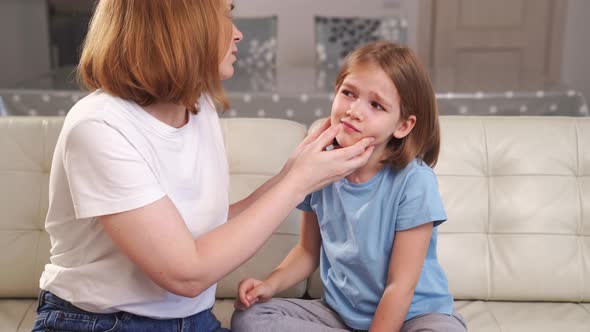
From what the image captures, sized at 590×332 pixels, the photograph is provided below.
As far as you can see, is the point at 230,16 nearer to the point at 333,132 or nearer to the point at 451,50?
the point at 333,132

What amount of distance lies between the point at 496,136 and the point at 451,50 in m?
3.88

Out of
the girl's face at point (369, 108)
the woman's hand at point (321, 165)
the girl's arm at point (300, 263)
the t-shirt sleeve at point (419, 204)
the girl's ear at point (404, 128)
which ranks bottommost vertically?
the girl's arm at point (300, 263)

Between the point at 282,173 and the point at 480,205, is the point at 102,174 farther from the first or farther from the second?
the point at 480,205

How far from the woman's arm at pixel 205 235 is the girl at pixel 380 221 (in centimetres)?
16

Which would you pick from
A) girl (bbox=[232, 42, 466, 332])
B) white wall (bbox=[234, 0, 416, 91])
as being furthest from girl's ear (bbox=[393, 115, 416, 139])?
white wall (bbox=[234, 0, 416, 91])

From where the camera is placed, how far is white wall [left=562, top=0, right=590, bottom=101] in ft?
16.7

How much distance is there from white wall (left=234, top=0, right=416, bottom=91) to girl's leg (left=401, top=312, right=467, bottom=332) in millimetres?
4050

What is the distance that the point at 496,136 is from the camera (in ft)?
5.27

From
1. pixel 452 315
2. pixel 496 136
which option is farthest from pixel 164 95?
pixel 496 136

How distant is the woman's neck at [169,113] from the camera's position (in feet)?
3.43

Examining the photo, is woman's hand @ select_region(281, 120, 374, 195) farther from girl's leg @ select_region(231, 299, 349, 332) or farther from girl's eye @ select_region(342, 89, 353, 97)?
girl's leg @ select_region(231, 299, 349, 332)

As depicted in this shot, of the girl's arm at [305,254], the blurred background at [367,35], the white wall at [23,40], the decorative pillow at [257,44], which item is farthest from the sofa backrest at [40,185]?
the white wall at [23,40]

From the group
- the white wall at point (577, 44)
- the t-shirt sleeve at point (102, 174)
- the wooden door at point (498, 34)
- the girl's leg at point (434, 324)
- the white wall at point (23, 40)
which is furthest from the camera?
the wooden door at point (498, 34)

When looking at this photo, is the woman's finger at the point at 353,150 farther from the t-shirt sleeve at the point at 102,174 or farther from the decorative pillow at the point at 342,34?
the decorative pillow at the point at 342,34
